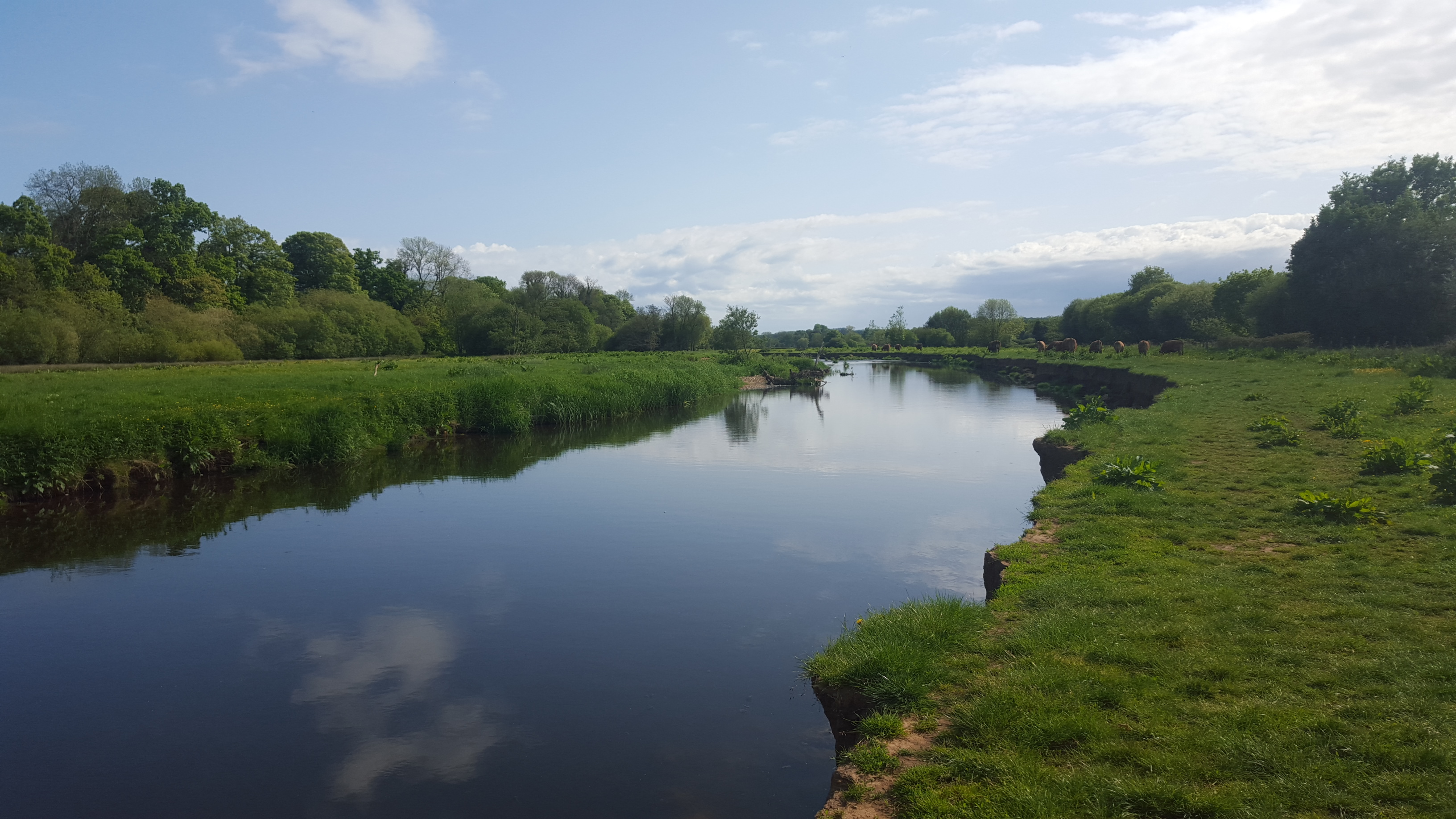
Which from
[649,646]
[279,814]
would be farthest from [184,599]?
[649,646]

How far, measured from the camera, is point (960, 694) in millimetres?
5160

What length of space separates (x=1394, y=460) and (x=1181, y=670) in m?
7.87

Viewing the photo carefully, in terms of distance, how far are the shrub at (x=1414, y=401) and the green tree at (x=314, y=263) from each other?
70733mm

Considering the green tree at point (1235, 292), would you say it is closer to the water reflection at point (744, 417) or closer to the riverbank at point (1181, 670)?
the water reflection at point (744, 417)

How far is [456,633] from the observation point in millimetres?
8672

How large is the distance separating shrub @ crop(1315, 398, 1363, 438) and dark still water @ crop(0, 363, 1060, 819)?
547 cm

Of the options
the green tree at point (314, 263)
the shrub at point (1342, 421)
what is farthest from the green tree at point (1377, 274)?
the green tree at point (314, 263)

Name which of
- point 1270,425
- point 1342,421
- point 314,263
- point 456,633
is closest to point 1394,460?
point 1270,425

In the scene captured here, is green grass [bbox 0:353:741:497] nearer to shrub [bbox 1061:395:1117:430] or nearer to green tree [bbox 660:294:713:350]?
shrub [bbox 1061:395:1117:430]

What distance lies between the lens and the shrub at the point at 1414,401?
1447cm

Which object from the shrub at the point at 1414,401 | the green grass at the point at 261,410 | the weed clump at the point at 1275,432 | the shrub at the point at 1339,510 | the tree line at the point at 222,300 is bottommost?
the shrub at the point at 1339,510

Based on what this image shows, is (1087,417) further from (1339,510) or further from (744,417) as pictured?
(744,417)

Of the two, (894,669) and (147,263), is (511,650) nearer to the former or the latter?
(894,669)

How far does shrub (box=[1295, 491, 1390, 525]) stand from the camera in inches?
310
